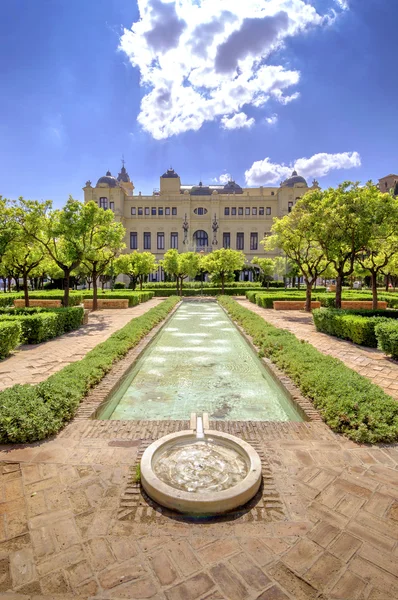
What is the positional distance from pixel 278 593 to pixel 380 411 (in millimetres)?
2855

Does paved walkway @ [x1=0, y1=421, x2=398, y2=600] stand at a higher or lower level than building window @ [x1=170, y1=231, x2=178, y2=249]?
lower

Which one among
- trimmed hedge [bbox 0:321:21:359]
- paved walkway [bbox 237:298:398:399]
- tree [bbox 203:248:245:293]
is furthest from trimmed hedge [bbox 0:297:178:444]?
tree [bbox 203:248:245:293]

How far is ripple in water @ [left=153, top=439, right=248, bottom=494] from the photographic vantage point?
3010mm

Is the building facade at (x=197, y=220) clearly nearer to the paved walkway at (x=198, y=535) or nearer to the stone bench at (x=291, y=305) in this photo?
the stone bench at (x=291, y=305)

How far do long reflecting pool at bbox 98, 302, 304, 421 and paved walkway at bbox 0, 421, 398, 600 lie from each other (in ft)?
5.16

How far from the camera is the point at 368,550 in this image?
2350mm

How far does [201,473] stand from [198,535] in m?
0.69

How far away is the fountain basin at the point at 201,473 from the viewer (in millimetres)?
2703

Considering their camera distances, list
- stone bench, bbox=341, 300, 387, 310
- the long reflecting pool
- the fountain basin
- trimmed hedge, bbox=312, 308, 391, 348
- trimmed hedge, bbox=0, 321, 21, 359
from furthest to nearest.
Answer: stone bench, bbox=341, 300, 387, 310, trimmed hedge, bbox=312, 308, 391, 348, trimmed hedge, bbox=0, 321, 21, 359, the long reflecting pool, the fountain basin

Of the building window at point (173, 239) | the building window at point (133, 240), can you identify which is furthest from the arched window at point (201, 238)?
the building window at point (133, 240)

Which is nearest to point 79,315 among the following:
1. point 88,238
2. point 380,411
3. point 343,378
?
point 88,238

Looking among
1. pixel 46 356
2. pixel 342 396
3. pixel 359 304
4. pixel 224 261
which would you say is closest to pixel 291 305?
pixel 359 304

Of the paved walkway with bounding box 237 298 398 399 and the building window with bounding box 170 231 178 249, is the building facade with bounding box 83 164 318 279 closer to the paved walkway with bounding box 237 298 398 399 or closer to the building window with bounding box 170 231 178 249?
the building window with bounding box 170 231 178 249

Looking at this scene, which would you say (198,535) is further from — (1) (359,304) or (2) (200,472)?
(1) (359,304)
